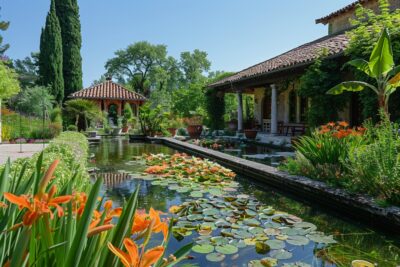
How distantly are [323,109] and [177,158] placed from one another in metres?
5.73

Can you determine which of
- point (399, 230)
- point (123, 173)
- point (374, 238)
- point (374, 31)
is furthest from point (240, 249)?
point (374, 31)

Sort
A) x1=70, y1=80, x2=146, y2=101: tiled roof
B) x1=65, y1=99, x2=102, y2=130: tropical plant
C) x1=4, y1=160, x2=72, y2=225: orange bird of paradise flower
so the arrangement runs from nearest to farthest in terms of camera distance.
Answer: x1=4, y1=160, x2=72, y2=225: orange bird of paradise flower
x1=65, y1=99, x2=102, y2=130: tropical plant
x1=70, y1=80, x2=146, y2=101: tiled roof

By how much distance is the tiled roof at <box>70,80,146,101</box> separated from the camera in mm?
29078

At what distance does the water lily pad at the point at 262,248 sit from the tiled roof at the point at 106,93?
2736 cm

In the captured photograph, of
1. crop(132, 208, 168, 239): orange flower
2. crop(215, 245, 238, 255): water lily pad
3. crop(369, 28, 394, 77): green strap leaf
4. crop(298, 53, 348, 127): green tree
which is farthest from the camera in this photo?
crop(298, 53, 348, 127): green tree

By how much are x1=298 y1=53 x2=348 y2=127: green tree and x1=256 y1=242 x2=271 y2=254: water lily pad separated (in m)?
9.16

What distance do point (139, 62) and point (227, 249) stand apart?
55.5m

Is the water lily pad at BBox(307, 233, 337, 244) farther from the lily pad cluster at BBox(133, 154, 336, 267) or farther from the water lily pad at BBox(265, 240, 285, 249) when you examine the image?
the water lily pad at BBox(265, 240, 285, 249)

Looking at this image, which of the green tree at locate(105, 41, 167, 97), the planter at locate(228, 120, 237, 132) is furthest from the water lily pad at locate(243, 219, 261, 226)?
the green tree at locate(105, 41, 167, 97)

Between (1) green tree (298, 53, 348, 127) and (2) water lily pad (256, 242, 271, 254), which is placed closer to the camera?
(2) water lily pad (256, 242, 271, 254)

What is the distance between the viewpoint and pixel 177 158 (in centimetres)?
938

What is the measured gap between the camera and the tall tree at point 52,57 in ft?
100

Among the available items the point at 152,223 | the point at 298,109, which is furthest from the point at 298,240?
the point at 298,109

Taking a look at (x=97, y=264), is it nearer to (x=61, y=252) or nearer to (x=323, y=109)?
(x=61, y=252)
